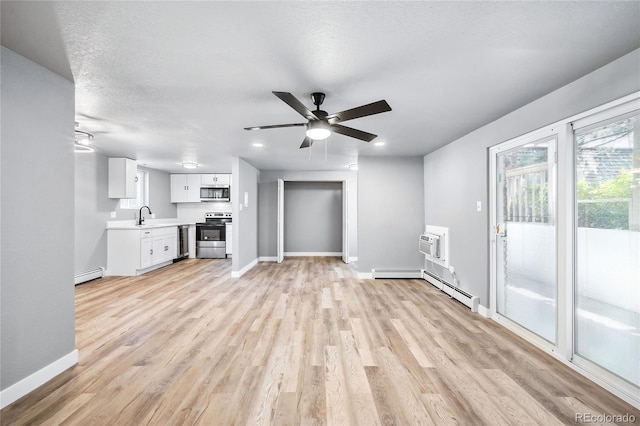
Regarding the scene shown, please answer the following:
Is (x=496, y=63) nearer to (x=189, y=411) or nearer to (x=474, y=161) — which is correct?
(x=474, y=161)

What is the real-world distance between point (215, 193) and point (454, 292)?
6.10 metres

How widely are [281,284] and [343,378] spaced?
3005 mm

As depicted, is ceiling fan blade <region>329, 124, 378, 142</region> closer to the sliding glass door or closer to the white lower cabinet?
the sliding glass door

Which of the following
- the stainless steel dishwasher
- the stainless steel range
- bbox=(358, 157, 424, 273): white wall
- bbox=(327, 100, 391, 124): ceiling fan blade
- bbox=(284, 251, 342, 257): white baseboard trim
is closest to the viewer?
bbox=(327, 100, 391, 124): ceiling fan blade

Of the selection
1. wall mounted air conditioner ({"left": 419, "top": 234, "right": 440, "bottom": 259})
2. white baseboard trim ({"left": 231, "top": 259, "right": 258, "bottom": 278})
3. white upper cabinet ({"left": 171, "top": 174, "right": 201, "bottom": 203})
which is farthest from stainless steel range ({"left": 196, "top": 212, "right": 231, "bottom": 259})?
wall mounted air conditioner ({"left": 419, "top": 234, "right": 440, "bottom": 259})

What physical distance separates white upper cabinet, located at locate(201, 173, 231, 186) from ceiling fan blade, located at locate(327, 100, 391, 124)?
5.85 meters

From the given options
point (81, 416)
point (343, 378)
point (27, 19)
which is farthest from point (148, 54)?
point (343, 378)

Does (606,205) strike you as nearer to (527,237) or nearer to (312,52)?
(527,237)

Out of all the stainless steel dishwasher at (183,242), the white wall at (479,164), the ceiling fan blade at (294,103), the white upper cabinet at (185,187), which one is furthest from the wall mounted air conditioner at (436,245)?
the white upper cabinet at (185,187)

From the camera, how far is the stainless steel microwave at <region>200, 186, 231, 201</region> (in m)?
7.68

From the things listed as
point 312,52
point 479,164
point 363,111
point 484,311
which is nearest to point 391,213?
point 479,164

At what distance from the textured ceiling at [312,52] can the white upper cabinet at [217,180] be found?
4.43 m

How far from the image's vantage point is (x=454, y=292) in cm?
420

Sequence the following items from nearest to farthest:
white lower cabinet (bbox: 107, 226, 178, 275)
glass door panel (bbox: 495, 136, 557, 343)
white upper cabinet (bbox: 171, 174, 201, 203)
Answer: glass door panel (bbox: 495, 136, 557, 343) < white lower cabinet (bbox: 107, 226, 178, 275) < white upper cabinet (bbox: 171, 174, 201, 203)
